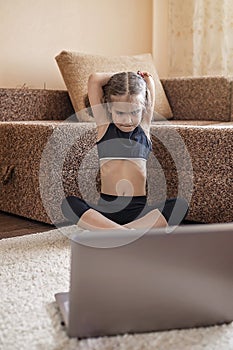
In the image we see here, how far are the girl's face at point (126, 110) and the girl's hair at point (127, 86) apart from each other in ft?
0.05

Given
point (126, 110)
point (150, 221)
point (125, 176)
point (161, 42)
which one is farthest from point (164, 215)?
point (161, 42)

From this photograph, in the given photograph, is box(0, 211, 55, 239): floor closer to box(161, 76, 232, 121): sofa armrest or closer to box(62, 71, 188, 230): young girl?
box(62, 71, 188, 230): young girl

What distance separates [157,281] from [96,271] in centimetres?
11

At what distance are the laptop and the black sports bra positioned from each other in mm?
771

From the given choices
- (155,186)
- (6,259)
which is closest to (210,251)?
(6,259)

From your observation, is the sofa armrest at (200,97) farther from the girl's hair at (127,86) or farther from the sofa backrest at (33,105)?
the girl's hair at (127,86)

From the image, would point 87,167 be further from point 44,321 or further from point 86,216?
point 44,321

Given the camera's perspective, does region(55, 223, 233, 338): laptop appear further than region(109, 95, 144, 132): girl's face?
No

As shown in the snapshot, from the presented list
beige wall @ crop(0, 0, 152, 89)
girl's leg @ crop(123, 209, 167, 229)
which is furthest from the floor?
beige wall @ crop(0, 0, 152, 89)

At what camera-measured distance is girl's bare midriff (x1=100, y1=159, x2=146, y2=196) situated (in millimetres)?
1623

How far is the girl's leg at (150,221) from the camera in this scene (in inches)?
59.2

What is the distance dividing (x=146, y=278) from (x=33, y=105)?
1491mm

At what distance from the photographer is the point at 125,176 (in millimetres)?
1623

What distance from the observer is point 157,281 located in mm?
867
